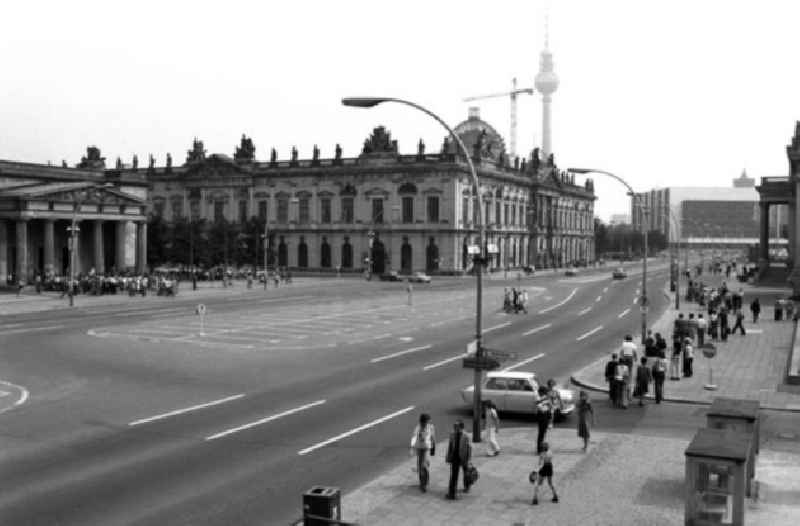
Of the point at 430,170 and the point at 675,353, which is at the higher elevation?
the point at 430,170

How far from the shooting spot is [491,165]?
383ft

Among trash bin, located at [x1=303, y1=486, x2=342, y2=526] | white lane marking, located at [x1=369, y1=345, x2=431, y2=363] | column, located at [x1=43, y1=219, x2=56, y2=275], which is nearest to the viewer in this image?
trash bin, located at [x1=303, y1=486, x2=342, y2=526]

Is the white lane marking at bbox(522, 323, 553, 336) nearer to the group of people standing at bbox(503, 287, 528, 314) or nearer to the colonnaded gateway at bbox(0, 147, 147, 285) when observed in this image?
the group of people standing at bbox(503, 287, 528, 314)

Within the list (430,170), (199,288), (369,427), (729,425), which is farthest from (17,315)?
(430,170)

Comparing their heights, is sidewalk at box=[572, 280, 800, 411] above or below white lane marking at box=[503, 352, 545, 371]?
below

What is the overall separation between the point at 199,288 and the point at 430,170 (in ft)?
128

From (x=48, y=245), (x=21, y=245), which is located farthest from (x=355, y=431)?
(x=48, y=245)

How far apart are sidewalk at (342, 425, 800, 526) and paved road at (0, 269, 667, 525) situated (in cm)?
117

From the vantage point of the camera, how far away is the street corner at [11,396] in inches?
887

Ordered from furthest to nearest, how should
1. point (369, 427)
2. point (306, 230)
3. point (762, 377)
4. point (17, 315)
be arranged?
point (306, 230), point (17, 315), point (762, 377), point (369, 427)

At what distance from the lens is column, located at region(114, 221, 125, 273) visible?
245 feet

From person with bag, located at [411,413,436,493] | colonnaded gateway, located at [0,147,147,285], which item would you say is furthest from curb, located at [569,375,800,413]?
colonnaded gateway, located at [0,147,147,285]

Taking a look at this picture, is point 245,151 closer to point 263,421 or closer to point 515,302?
A: point 515,302

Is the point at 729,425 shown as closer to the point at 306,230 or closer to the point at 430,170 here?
the point at 430,170
